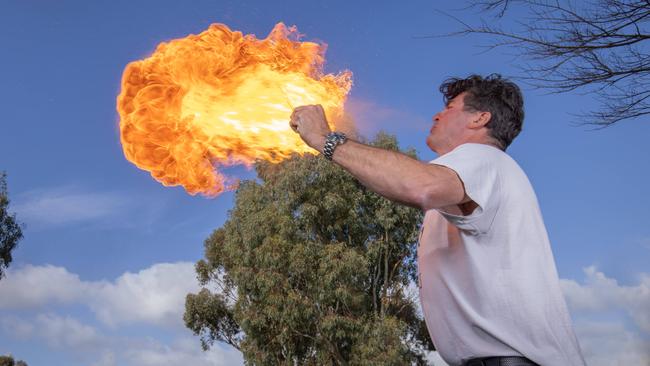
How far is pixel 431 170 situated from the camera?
99.2 inches

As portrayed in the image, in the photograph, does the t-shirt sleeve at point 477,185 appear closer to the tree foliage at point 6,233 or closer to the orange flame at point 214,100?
the orange flame at point 214,100

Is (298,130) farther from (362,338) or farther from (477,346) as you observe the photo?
(362,338)

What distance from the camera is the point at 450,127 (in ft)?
10.1

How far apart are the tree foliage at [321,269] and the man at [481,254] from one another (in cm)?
2021

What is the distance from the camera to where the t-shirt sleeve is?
2553 millimetres

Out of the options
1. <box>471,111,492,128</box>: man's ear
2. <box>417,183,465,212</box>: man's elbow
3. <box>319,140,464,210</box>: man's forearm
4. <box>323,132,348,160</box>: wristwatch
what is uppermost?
<box>471,111,492,128</box>: man's ear

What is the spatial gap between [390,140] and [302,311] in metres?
8.01

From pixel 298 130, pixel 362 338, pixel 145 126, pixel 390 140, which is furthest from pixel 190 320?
pixel 298 130

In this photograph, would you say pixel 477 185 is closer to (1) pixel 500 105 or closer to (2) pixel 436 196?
(2) pixel 436 196

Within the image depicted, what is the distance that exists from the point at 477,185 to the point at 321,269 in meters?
21.4

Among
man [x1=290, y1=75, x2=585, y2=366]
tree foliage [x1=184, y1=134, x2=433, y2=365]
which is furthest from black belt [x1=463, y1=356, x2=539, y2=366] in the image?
tree foliage [x1=184, y1=134, x2=433, y2=365]

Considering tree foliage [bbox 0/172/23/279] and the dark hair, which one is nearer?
the dark hair

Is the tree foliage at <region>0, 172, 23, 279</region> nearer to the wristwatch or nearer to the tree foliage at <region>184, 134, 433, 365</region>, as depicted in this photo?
the tree foliage at <region>184, 134, 433, 365</region>

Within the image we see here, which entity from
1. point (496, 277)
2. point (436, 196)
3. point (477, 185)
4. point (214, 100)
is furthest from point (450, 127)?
point (214, 100)
